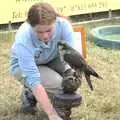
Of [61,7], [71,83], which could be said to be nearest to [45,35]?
[71,83]

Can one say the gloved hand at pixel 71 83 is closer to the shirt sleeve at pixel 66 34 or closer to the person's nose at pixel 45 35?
the person's nose at pixel 45 35

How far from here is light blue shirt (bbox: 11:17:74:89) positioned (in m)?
3.40

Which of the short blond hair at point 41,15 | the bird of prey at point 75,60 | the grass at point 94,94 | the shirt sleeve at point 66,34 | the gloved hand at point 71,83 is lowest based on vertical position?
the grass at point 94,94

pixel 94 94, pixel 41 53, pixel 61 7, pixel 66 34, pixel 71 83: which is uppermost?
pixel 61 7

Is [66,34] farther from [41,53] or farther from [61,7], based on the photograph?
[61,7]

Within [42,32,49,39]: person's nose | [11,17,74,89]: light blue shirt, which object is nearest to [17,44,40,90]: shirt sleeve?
[11,17,74,89]: light blue shirt

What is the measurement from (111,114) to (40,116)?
2.04 ft

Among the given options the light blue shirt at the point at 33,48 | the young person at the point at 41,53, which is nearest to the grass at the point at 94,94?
the young person at the point at 41,53

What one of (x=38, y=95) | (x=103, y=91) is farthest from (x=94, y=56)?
(x=38, y=95)

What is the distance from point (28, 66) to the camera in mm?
3414

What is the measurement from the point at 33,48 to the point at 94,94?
1300 millimetres

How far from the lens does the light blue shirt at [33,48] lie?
3400 mm

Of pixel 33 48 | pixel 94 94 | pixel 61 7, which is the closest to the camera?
pixel 33 48

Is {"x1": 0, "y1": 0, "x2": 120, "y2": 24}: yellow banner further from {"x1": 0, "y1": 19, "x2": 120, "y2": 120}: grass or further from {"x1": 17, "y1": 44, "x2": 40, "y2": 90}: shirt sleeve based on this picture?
{"x1": 17, "y1": 44, "x2": 40, "y2": 90}: shirt sleeve
